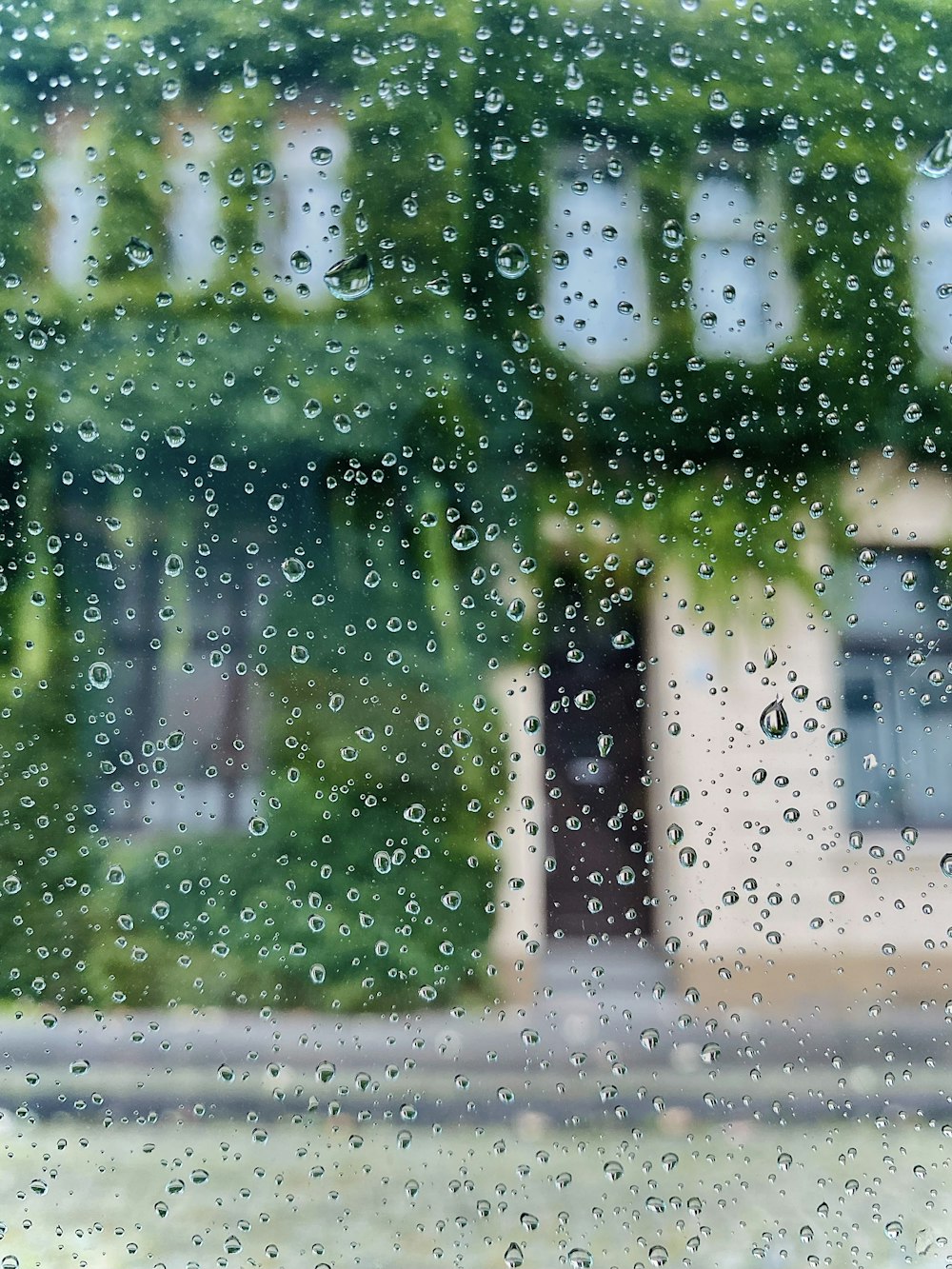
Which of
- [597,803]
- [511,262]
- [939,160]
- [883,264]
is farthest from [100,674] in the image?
[939,160]

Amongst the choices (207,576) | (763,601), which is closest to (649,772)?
(763,601)

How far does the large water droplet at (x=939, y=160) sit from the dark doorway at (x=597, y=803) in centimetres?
61

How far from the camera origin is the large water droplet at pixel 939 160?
0.89m

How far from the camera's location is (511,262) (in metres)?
0.89

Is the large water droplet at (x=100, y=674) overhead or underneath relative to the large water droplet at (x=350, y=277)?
underneath

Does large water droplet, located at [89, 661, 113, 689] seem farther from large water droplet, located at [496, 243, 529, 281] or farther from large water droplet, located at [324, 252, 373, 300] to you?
large water droplet, located at [496, 243, 529, 281]

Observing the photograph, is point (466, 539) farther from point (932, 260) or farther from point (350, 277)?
point (932, 260)

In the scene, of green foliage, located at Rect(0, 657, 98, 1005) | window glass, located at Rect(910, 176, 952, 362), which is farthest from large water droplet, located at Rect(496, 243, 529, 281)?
green foliage, located at Rect(0, 657, 98, 1005)

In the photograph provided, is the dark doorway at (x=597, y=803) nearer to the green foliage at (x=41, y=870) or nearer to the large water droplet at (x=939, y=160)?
the green foliage at (x=41, y=870)

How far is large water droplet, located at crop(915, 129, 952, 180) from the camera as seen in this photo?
89cm

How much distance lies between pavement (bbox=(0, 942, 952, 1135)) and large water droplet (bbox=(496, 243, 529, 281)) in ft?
2.20

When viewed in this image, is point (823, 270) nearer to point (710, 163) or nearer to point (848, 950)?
point (710, 163)

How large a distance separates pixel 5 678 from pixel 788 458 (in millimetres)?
792

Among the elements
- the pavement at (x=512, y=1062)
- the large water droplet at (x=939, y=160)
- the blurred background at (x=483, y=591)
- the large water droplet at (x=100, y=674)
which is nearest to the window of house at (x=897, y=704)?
the blurred background at (x=483, y=591)
